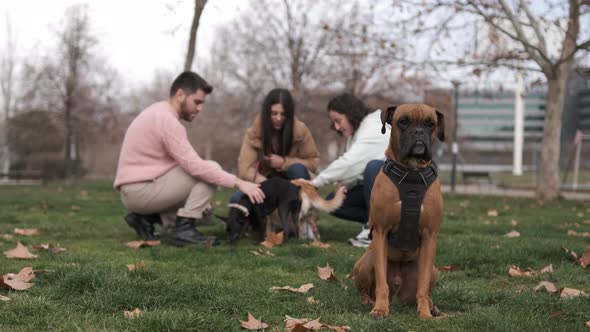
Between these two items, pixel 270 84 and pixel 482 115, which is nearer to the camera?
pixel 270 84

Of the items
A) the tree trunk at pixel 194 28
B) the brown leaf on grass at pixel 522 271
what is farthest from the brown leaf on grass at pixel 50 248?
the tree trunk at pixel 194 28

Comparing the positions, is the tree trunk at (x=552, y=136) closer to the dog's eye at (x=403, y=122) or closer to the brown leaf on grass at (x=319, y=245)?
the brown leaf on grass at (x=319, y=245)

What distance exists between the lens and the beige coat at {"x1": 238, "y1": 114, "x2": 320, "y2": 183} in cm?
686

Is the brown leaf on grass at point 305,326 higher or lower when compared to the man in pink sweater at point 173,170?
lower

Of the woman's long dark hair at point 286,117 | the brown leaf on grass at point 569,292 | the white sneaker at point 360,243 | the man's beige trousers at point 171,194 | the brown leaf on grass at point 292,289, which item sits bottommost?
the white sneaker at point 360,243

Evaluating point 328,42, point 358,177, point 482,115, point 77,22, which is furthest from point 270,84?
point 482,115

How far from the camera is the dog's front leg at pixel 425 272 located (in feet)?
11.1

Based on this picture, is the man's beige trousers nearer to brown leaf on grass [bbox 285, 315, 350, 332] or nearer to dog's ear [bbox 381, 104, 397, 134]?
dog's ear [bbox 381, 104, 397, 134]

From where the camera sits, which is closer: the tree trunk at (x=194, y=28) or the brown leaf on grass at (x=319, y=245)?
the brown leaf on grass at (x=319, y=245)

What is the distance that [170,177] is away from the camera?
6062 mm

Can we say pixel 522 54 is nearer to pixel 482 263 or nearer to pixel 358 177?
pixel 358 177

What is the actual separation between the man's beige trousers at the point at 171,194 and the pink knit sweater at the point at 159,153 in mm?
80

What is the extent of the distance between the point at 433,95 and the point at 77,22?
50.7ft

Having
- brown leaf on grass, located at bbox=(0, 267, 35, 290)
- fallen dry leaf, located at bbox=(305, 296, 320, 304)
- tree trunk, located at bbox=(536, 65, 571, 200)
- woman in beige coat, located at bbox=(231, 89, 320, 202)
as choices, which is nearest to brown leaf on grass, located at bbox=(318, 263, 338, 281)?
fallen dry leaf, located at bbox=(305, 296, 320, 304)
